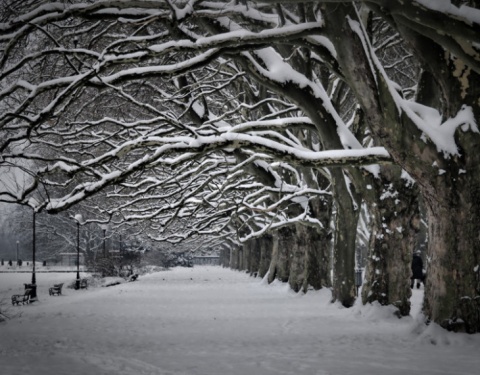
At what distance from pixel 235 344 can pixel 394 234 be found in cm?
428

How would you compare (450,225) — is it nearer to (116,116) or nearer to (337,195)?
(337,195)

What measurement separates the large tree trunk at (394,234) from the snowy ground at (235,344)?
448 mm

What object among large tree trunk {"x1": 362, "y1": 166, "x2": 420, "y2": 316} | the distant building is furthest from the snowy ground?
the distant building

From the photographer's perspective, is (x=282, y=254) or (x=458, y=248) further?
(x=282, y=254)

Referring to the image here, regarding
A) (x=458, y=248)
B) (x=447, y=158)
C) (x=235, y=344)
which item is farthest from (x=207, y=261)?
(x=447, y=158)

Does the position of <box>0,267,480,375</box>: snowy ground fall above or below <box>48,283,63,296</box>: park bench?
above

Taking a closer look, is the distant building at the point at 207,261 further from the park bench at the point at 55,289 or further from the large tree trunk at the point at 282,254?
the park bench at the point at 55,289

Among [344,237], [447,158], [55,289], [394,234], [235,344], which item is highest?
[447,158]

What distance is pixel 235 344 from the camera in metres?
8.43

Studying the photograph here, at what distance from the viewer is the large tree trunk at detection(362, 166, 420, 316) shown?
10766mm

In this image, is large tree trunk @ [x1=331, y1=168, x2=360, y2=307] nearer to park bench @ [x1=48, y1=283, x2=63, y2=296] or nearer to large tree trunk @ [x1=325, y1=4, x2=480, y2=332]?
large tree trunk @ [x1=325, y1=4, x2=480, y2=332]

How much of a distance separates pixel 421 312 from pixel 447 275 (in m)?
1.00

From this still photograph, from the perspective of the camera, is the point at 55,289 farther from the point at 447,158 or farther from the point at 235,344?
the point at 447,158

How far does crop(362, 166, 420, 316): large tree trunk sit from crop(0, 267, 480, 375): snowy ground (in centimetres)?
45
